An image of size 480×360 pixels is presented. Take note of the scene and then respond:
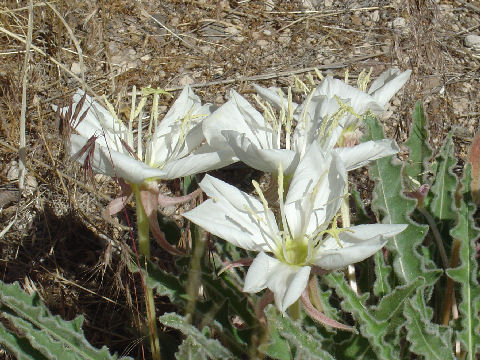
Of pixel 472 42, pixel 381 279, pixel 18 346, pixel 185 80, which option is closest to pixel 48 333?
pixel 18 346

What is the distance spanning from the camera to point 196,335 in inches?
49.1

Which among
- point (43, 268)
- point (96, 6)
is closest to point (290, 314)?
point (43, 268)

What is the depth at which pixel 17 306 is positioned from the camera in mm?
1297

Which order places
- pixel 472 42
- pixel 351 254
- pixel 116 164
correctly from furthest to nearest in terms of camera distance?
pixel 472 42, pixel 116 164, pixel 351 254

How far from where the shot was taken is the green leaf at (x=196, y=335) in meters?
1.24

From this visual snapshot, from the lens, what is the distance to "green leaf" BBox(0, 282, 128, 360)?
129 centimetres

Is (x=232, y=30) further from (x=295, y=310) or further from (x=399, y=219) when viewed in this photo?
(x=295, y=310)

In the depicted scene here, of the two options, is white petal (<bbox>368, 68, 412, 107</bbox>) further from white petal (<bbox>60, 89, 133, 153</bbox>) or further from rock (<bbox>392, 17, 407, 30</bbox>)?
rock (<bbox>392, 17, 407, 30</bbox>)

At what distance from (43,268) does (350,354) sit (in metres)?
0.94

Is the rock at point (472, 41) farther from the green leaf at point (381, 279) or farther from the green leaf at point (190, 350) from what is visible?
the green leaf at point (190, 350)

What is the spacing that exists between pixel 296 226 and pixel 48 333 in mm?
543

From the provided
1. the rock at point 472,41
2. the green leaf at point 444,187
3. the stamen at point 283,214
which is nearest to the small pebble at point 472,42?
the rock at point 472,41

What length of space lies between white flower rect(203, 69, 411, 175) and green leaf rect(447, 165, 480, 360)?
33cm

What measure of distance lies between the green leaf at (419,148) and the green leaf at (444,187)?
0.31ft
